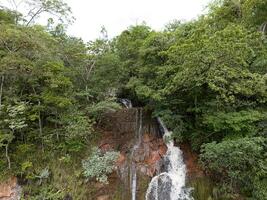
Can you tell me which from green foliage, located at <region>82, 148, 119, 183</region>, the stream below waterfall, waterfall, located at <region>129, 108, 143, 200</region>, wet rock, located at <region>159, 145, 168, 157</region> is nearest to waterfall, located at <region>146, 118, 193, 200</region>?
the stream below waterfall

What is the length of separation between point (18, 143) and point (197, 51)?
316 inches

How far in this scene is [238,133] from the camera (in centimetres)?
981

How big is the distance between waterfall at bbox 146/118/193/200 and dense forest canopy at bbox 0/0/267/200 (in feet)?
2.50

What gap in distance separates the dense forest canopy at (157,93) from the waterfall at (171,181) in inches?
30.0

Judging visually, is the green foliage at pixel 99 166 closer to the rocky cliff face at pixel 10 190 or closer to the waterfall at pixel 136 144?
the waterfall at pixel 136 144

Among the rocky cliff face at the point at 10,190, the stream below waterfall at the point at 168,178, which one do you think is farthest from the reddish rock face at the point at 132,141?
the rocky cliff face at the point at 10,190

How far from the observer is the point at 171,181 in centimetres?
1068

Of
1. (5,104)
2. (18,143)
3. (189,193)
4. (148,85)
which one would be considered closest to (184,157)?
(189,193)

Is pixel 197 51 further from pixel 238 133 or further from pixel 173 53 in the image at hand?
pixel 238 133

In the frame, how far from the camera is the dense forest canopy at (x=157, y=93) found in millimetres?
9727

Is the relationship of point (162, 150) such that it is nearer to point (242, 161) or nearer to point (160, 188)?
point (160, 188)

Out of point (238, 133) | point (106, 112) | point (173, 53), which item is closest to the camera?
point (238, 133)

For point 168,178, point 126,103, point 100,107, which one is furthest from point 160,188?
point 126,103

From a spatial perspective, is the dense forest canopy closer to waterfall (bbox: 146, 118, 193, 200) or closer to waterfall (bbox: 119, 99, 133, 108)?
waterfall (bbox: 146, 118, 193, 200)
